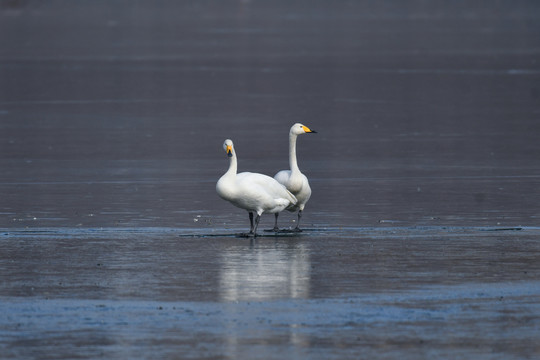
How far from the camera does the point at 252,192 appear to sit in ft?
48.9

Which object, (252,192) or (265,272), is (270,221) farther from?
(265,272)

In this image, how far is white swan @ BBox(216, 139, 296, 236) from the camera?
14.9m

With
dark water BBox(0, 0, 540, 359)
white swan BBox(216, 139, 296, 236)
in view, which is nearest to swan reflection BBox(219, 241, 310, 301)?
dark water BBox(0, 0, 540, 359)

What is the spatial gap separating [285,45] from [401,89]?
2842cm

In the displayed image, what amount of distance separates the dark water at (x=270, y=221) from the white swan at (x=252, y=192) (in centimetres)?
41

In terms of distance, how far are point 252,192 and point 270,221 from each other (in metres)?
1.87

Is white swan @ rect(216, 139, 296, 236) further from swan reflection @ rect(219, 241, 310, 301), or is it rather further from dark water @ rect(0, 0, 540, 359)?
swan reflection @ rect(219, 241, 310, 301)

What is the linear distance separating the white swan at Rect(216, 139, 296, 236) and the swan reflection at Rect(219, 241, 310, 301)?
2.03 feet

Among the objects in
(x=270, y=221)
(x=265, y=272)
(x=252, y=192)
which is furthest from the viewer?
(x=270, y=221)

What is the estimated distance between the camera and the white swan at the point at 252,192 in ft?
48.9

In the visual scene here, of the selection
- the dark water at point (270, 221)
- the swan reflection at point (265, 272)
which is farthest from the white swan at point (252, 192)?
the swan reflection at point (265, 272)

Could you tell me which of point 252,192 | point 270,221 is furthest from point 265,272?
point 270,221

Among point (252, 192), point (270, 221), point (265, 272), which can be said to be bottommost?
point (270, 221)

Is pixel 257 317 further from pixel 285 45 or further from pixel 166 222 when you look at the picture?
pixel 285 45
